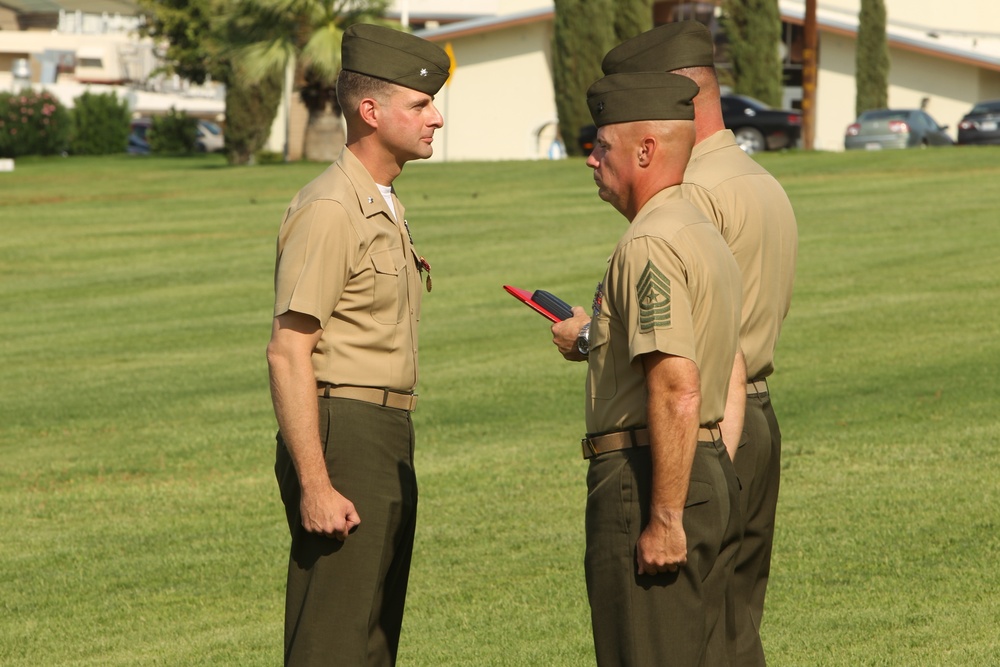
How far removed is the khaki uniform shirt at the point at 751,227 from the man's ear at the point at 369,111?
1.01m

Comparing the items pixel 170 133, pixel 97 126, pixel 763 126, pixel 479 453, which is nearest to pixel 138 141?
pixel 170 133

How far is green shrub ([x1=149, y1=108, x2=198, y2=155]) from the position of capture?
55.9 m

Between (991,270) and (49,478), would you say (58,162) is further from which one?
(49,478)

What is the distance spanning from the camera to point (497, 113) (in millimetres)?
49969

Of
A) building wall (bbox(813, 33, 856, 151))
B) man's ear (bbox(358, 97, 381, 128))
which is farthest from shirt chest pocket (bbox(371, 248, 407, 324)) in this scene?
building wall (bbox(813, 33, 856, 151))

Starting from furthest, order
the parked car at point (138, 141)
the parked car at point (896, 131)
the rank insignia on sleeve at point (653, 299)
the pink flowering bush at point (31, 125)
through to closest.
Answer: the parked car at point (138, 141), the pink flowering bush at point (31, 125), the parked car at point (896, 131), the rank insignia on sleeve at point (653, 299)

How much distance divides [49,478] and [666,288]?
21.1 ft

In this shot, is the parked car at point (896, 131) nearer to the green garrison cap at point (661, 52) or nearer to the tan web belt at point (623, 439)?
the green garrison cap at point (661, 52)

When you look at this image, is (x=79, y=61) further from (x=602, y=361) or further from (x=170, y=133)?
(x=602, y=361)

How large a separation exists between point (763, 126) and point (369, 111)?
32079 mm

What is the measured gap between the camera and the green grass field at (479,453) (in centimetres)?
623

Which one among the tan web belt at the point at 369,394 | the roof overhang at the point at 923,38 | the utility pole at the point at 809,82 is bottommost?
the roof overhang at the point at 923,38

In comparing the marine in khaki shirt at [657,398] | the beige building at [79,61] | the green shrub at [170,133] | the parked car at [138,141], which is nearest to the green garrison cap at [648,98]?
the marine in khaki shirt at [657,398]

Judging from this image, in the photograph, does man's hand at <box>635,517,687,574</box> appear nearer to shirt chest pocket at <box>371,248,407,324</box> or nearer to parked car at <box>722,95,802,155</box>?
shirt chest pocket at <box>371,248,407,324</box>
